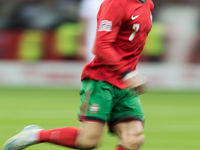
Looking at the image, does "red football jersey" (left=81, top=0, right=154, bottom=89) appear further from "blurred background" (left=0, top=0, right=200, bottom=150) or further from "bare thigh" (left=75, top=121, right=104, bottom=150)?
"blurred background" (left=0, top=0, right=200, bottom=150)

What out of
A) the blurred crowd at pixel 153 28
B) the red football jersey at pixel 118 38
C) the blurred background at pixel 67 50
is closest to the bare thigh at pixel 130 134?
the red football jersey at pixel 118 38

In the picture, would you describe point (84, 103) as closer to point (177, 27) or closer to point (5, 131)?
point (5, 131)

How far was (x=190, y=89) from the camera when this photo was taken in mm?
16156

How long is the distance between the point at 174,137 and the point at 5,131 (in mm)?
2099

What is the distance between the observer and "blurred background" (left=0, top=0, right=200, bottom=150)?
1412 cm

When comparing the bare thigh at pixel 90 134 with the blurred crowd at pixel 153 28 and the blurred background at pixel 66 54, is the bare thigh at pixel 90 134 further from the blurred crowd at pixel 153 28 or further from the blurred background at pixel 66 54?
the blurred crowd at pixel 153 28

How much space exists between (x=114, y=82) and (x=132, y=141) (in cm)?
52

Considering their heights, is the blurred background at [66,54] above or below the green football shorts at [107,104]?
below

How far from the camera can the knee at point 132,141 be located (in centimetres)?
593

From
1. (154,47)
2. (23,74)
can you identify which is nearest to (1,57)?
(23,74)

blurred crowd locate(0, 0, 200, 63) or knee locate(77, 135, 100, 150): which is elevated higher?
knee locate(77, 135, 100, 150)

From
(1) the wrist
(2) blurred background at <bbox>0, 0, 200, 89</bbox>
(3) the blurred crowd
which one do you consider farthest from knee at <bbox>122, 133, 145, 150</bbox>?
(3) the blurred crowd

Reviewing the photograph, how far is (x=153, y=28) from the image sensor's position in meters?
17.0

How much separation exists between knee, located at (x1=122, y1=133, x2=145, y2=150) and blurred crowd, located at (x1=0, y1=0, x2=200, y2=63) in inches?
402
